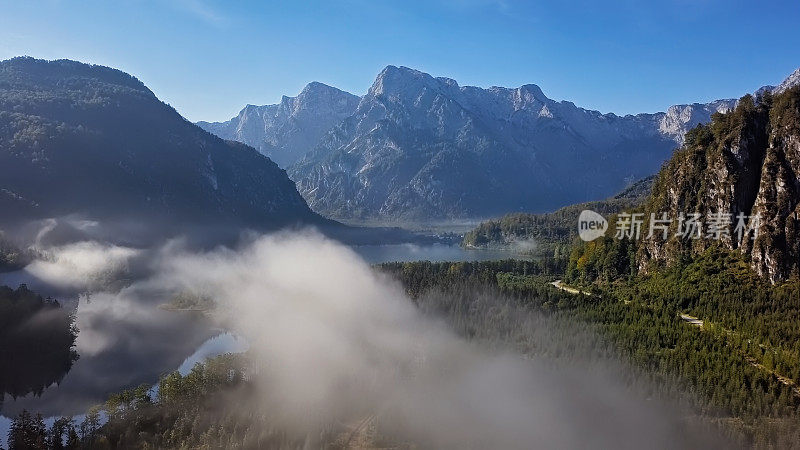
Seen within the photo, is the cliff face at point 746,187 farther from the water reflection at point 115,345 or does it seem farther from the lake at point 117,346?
the water reflection at point 115,345

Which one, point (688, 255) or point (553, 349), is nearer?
point (553, 349)

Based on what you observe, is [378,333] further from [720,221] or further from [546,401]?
[720,221]

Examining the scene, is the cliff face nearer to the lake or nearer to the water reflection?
the lake

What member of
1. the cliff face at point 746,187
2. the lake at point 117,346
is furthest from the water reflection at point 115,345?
the cliff face at point 746,187

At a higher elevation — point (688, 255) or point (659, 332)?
point (688, 255)

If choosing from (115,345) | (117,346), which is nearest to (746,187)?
(117,346)

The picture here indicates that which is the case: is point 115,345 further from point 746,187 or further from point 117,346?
point 746,187

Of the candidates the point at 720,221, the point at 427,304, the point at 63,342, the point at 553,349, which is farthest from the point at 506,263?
the point at 63,342

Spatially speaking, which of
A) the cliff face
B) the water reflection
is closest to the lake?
the water reflection
